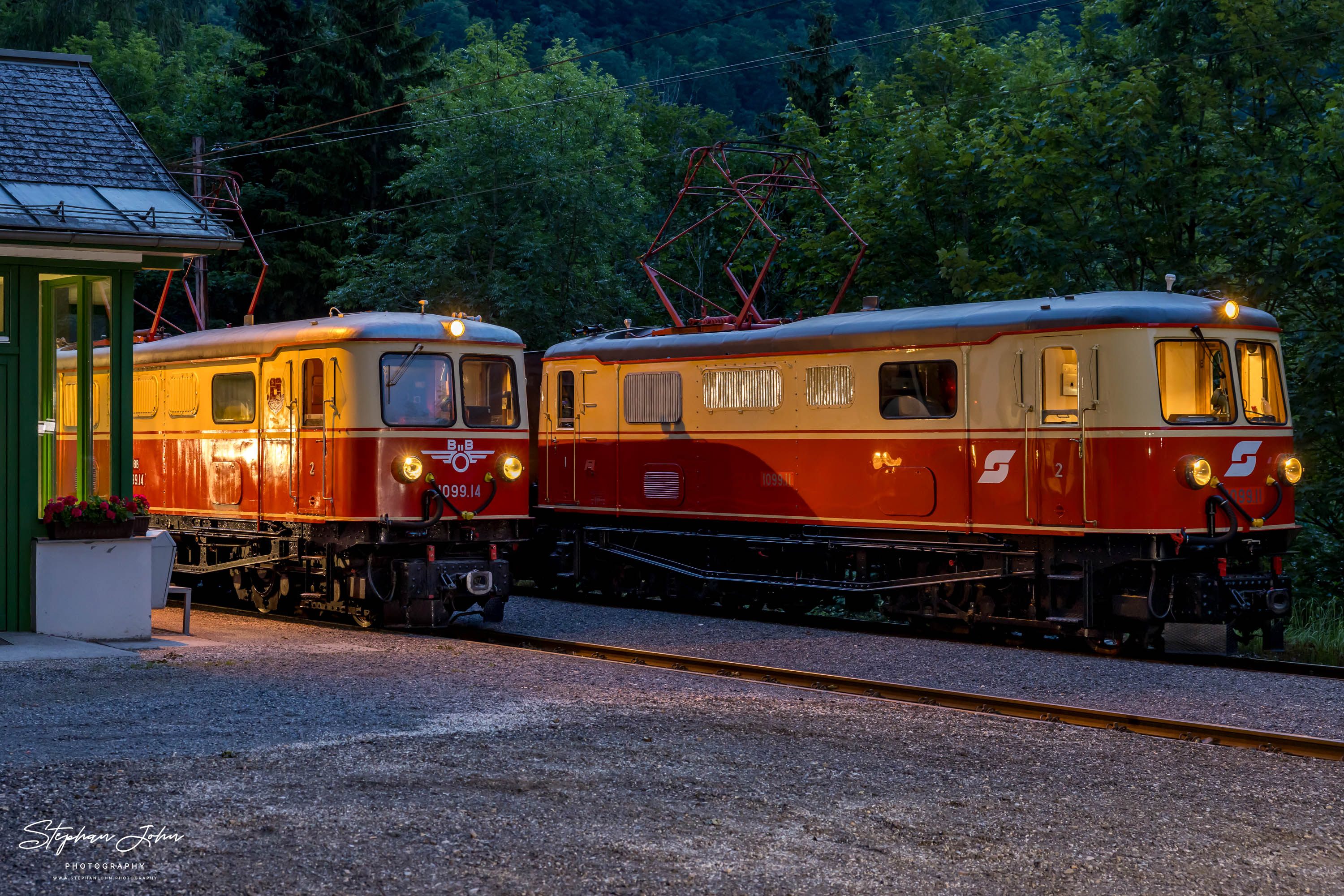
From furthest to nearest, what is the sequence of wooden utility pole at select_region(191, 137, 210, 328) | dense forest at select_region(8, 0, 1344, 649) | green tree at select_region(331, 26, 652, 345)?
1. green tree at select_region(331, 26, 652, 345)
2. wooden utility pole at select_region(191, 137, 210, 328)
3. dense forest at select_region(8, 0, 1344, 649)

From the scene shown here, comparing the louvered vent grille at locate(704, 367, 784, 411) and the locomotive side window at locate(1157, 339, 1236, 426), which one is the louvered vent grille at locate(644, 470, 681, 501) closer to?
the louvered vent grille at locate(704, 367, 784, 411)

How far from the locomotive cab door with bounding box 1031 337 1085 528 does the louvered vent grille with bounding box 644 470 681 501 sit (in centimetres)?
503

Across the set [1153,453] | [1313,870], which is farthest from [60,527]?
[1313,870]

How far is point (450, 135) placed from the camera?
3416 centimetres

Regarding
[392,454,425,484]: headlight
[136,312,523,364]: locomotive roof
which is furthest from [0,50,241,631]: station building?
[392,454,425,484]: headlight

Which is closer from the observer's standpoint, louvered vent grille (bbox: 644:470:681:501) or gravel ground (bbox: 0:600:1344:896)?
gravel ground (bbox: 0:600:1344:896)

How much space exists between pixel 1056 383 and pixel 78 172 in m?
9.62

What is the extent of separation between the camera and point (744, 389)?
1681 centimetres

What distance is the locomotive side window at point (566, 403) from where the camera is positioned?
1903 cm

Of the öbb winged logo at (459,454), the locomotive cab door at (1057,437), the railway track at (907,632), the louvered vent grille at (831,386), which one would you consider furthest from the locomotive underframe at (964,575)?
the öbb winged logo at (459,454)

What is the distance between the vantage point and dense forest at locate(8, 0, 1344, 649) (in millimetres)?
19953

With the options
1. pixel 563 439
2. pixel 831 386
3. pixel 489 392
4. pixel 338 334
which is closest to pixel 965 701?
pixel 831 386

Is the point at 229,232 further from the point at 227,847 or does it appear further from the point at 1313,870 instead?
the point at 1313,870

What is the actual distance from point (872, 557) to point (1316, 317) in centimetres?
814
